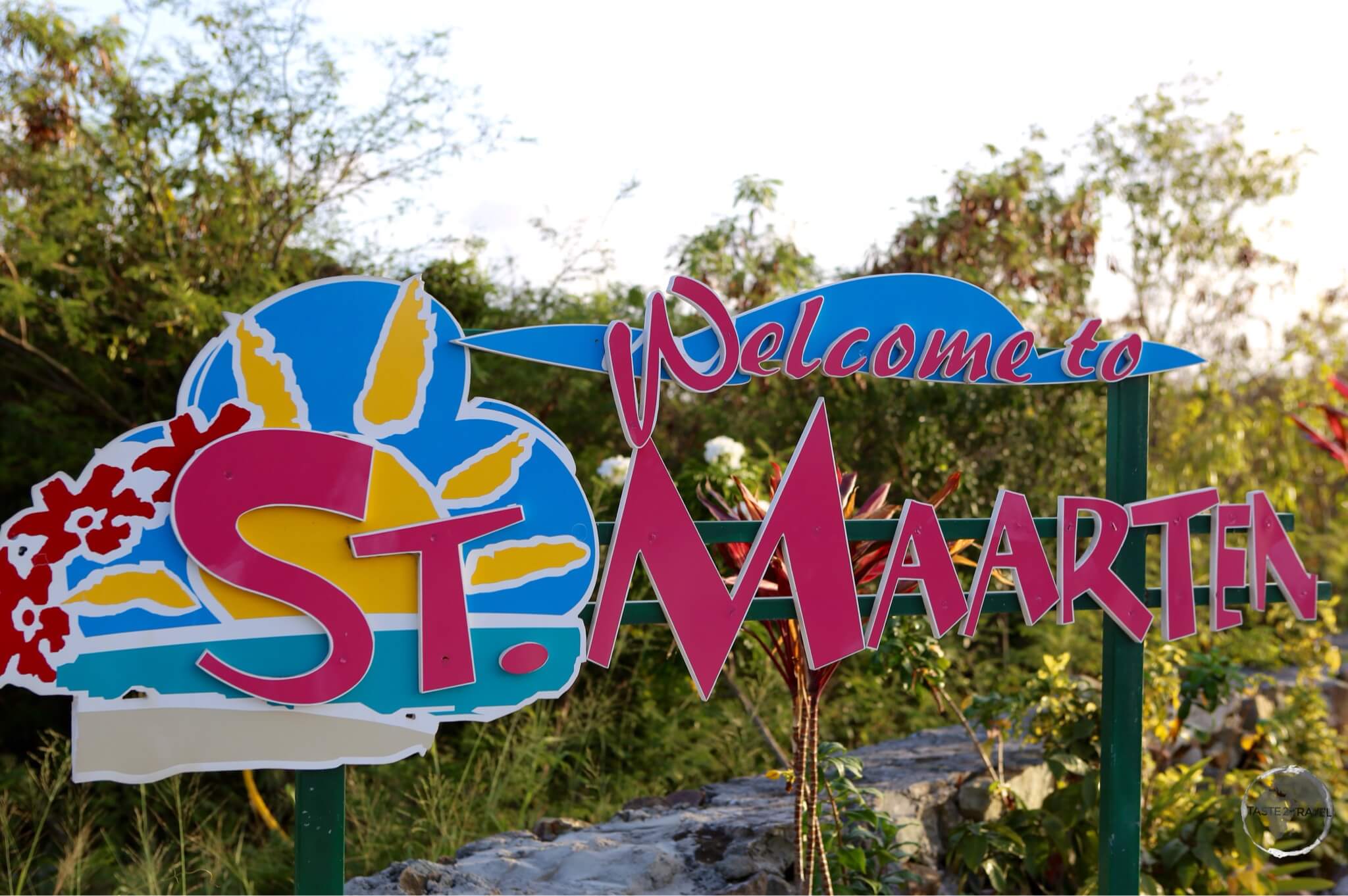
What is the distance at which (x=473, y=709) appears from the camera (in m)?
2.80

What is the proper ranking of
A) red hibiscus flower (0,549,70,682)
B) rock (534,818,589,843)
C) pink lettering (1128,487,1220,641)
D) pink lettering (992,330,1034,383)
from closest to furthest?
red hibiscus flower (0,549,70,682) → pink lettering (992,330,1034,383) → pink lettering (1128,487,1220,641) → rock (534,818,589,843)

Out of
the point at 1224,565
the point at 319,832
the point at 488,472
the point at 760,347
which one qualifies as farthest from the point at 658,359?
the point at 1224,565

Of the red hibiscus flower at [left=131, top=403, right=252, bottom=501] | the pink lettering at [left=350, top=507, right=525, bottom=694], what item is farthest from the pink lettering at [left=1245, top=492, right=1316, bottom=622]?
the red hibiscus flower at [left=131, top=403, right=252, bottom=501]

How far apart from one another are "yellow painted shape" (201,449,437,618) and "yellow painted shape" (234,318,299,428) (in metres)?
0.23

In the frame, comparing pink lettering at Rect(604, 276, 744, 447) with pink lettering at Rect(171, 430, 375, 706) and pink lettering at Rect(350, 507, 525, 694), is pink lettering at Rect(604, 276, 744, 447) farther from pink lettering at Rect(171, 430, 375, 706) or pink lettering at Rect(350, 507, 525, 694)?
pink lettering at Rect(171, 430, 375, 706)

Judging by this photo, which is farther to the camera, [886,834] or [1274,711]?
[1274,711]

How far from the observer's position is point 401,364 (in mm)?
2746

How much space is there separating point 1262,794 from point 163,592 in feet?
13.1

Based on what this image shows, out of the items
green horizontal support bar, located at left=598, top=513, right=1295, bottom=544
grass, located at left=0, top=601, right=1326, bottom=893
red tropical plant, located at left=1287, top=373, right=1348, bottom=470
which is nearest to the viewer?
green horizontal support bar, located at left=598, top=513, right=1295, bottom=544

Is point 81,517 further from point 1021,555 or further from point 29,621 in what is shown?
point 1021,555

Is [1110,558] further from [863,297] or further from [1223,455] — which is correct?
[1223,455]

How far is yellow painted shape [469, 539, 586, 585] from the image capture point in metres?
2.78

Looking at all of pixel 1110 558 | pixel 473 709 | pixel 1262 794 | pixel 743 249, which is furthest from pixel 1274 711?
pixel 473 709

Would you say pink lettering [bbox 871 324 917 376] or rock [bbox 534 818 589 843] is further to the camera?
rock [bbox 534 818 589 843]
